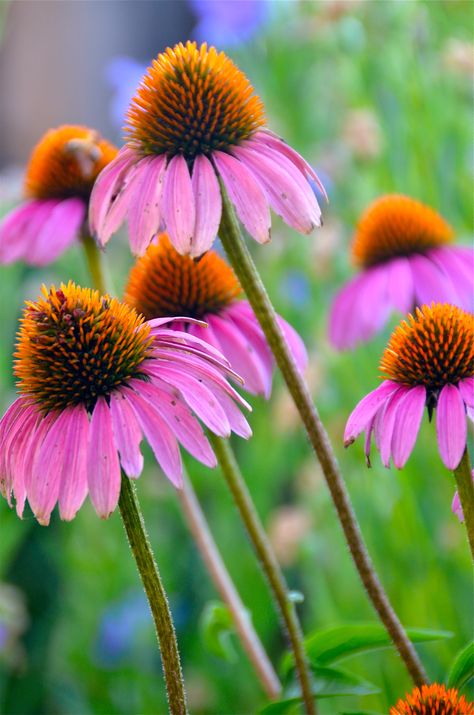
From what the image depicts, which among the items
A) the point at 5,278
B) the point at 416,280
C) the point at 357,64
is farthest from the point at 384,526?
the point at 5,278

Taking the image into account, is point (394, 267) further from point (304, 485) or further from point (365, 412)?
point (304, 485)

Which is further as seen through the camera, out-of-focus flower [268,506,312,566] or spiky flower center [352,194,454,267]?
out-of-focus flower [268,506,312,566]

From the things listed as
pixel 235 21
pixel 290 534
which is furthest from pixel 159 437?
pixel 235 21

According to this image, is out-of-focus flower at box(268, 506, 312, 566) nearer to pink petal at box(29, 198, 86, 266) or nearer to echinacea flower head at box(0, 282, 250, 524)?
pink petal at box(29, 198, 86, 266)

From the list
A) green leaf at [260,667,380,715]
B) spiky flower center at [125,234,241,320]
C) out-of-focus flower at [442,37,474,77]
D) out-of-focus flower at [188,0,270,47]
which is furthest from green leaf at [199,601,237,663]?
out-of-focus flower at [188,0,270,47]

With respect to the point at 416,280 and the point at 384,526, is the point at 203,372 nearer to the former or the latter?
the point at 416,280

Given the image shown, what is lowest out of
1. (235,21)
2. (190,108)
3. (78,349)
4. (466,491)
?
(466,491)
